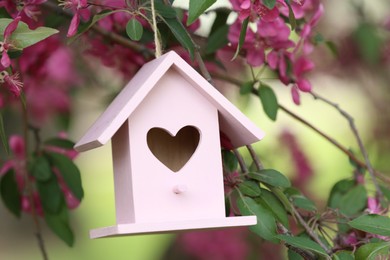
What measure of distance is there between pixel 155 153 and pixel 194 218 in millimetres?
140

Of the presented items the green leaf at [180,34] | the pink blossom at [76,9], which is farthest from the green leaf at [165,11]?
the pink blossom at [76,9]

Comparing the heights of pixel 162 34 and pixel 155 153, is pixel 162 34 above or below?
above

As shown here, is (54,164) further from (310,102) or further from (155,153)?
(310,102)

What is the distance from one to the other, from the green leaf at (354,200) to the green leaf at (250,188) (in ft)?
1.24

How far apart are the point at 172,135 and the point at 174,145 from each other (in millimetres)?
Result: 67

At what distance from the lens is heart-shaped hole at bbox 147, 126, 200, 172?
1405mm

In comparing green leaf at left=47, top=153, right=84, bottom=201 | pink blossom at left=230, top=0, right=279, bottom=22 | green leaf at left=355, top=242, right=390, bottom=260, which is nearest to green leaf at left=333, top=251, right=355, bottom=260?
green leaf at left=355, top=242, right=390, bottom=260

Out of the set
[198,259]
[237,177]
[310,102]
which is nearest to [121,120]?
[237,177]

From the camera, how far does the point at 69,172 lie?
6.01 feet

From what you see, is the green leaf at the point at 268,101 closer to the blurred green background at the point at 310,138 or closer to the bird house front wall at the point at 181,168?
the bird house front wall at the point at 181,168

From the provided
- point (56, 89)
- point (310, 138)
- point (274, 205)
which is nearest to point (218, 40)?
point (274, 205)

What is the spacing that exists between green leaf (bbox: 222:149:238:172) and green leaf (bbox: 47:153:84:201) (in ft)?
1.36

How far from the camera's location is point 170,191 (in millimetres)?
1320

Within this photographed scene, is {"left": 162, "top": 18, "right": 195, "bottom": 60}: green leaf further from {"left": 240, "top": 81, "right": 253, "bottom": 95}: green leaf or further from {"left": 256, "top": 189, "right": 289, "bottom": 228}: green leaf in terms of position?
{"left": 240, "top": 81, "right": 253, "bottom": 95}: green leaf
